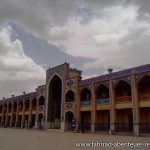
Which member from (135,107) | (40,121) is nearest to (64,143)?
(135,107)

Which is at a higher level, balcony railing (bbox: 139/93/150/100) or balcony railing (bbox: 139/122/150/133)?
balcony railing (bbox: 139/93/150/100)

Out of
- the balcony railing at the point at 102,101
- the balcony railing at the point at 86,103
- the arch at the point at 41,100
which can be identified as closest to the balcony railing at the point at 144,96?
the balcony railing at the point at 102,101

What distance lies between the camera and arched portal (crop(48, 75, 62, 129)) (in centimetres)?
3916

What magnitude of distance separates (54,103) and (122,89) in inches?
598

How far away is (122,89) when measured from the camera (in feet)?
94.8

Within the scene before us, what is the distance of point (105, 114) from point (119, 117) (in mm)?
2854

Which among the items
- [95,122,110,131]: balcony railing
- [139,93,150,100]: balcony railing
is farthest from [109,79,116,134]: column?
[139,93,150,100]: balcony railing

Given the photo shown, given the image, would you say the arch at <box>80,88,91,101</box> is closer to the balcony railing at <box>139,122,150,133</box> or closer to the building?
the building

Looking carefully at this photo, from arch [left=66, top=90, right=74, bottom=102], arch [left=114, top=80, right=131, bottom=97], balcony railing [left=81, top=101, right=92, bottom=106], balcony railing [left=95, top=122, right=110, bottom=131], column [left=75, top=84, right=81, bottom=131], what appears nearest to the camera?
arch [left=114, top=80, right=131, bottom=97]

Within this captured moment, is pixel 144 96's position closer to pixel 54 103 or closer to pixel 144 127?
pixel 144 127

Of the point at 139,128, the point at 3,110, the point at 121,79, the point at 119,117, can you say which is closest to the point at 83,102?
the point at 119,117

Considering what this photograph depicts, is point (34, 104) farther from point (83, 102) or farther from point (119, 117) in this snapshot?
point (119, 117)

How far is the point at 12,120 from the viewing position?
52.8 metres

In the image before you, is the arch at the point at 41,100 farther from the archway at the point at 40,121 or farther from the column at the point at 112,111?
the column at the point at 112,111
